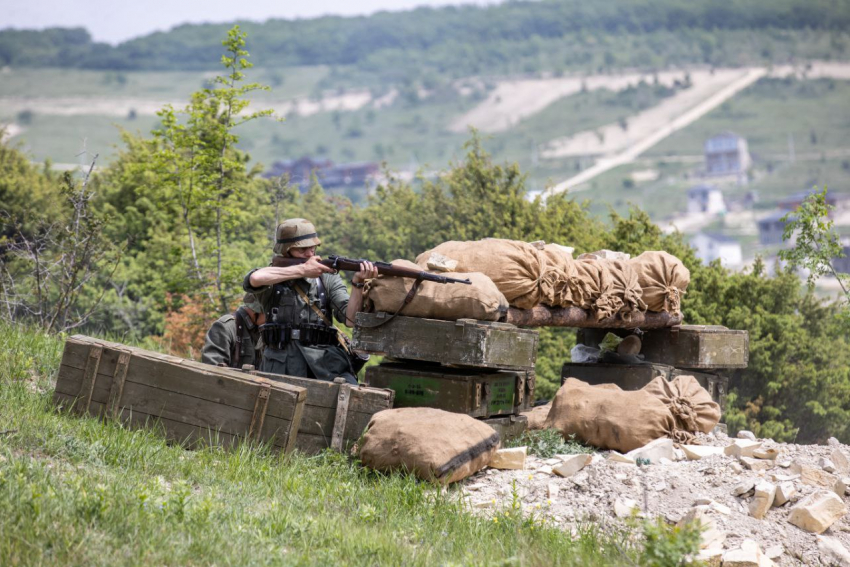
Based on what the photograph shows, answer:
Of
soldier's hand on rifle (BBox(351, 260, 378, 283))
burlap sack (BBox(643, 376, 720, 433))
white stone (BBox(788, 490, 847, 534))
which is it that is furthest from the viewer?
burlap sack (BBox(643, 376, 720, 433))

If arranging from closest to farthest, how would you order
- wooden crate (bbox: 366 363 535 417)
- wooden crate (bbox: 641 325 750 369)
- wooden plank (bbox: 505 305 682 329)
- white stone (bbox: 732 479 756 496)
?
white stone (bbox: 732 479 756 496) < wooden crate (bbox: 366 363 535 417) < wooden plank (bbox: 505 305 682 329) < wooden crate (bbox: 641 325 750 369)

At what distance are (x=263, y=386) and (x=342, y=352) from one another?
1273mm

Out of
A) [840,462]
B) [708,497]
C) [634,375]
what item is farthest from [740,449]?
[634,375]

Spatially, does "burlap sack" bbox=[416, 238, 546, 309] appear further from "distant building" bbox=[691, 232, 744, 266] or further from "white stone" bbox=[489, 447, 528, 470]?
"distant building" bbox=[691, 232, 744, 266]

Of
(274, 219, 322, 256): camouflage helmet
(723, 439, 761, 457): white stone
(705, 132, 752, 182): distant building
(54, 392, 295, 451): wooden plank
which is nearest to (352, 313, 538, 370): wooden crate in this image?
(274, 219, 322, 256): camouflage helmet

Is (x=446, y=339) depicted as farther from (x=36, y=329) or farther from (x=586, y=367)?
(x=36, y=329)

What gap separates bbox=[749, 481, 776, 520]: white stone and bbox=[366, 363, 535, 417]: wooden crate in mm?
2195

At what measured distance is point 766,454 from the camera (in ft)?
26.0

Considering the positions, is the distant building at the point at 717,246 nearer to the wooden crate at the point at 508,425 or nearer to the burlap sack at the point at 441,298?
the wooden crate at the point at 508,425

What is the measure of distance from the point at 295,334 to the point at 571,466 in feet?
8.15

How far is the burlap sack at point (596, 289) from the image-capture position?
8.68 meters

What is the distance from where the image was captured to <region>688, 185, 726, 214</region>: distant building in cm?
15000

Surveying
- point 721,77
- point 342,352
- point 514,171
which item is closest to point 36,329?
point 342,352

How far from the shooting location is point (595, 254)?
9445 millimetres
